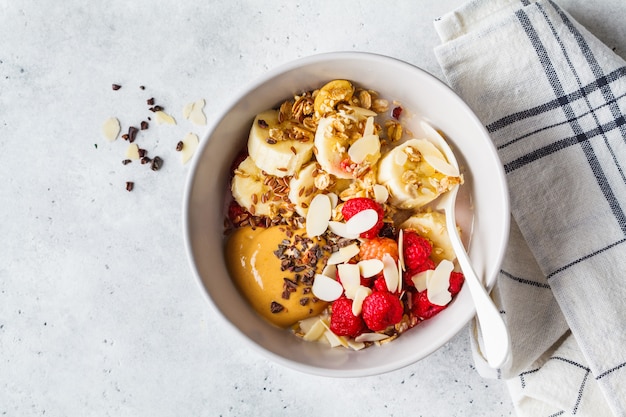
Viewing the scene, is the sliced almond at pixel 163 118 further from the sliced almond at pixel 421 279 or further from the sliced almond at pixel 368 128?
the sliced almond at pixel 421 279

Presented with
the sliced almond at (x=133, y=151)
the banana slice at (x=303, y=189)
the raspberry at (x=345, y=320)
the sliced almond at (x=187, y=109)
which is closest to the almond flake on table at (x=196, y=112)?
the sliced almond at (x=187, y=109)

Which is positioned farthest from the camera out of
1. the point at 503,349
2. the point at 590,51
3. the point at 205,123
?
the point at 205,123

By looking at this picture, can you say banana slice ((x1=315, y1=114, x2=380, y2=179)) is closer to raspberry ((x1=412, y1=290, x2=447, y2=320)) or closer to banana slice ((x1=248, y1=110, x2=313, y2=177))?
banana slice ((x1=248, y1=110, x2=313, y2=177))

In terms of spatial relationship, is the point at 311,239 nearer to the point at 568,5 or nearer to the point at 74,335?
the point at 74,335

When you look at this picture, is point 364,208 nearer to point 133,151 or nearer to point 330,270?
point 330,270

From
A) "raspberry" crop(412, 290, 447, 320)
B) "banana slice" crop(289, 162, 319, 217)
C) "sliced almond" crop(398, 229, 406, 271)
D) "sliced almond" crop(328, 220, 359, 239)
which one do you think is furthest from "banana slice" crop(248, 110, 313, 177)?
"raspberry" crop(412, 290, 447, 320)

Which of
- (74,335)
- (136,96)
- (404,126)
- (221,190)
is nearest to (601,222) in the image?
(404,126)

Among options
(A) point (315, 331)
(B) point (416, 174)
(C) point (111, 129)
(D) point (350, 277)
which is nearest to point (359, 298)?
(D) point (350, 277)
